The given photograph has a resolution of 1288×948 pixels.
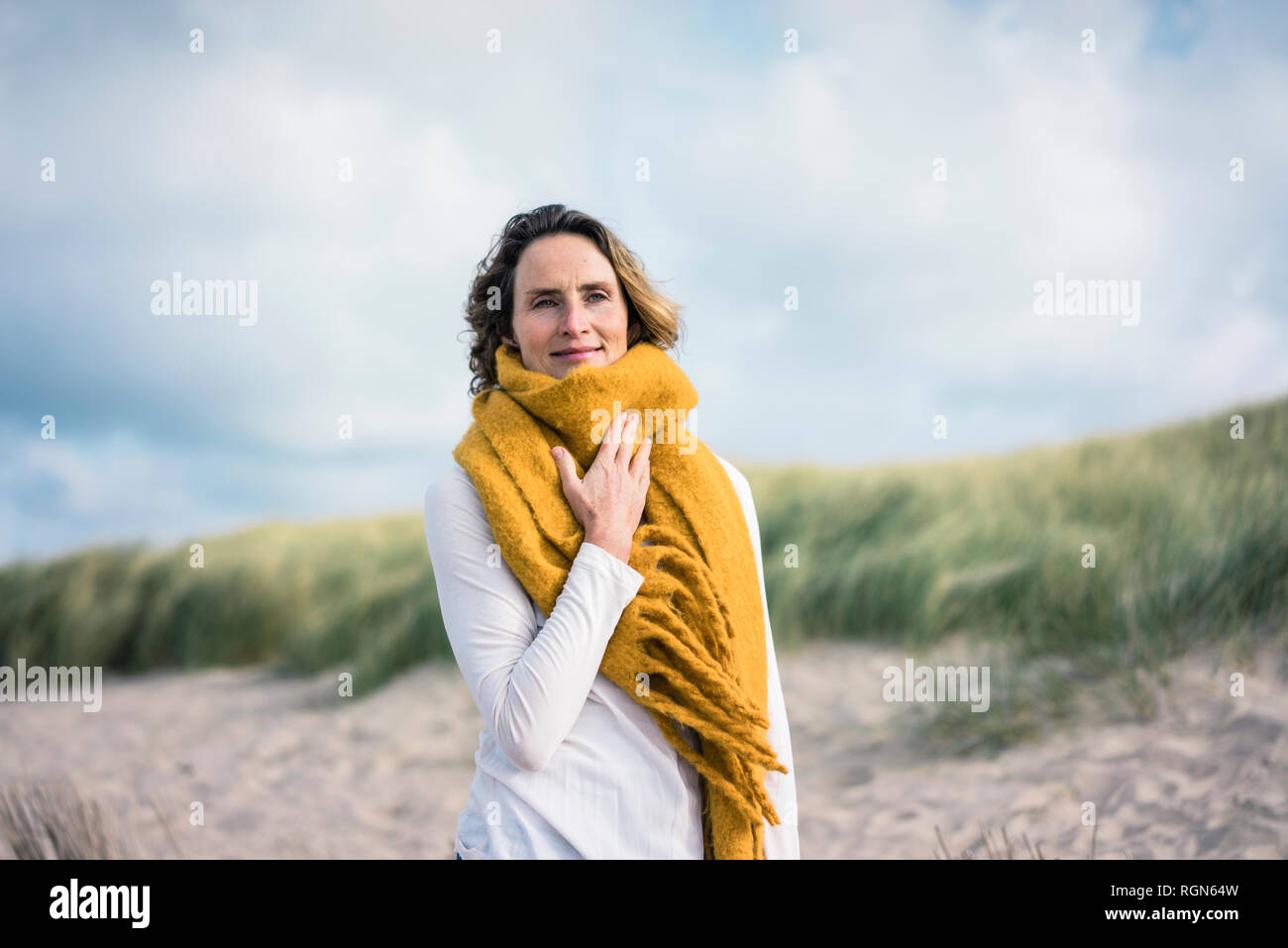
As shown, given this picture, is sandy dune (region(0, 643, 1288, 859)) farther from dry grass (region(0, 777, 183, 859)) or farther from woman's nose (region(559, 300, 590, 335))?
woman's nose (region(559, 300, 590, 335))

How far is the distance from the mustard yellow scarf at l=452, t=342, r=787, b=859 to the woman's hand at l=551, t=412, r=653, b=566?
25mm

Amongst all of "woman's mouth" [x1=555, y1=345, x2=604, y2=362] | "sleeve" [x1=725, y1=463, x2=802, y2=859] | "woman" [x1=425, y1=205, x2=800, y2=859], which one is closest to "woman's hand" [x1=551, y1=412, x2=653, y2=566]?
"woman" [x1=425, y1=205, x2=800, y2=859]

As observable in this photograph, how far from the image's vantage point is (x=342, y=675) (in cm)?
664

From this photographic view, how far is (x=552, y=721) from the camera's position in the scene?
4.48 feet

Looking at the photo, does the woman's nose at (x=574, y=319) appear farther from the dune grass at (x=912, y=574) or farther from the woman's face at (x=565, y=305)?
the dune grass at (x=912, y=574)

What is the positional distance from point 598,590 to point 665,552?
212mm

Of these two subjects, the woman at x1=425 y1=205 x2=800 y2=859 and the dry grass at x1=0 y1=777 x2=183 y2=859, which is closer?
the woman at x1=425 y1=205 x2=800 y2=859

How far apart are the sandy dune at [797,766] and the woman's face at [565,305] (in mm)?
2977

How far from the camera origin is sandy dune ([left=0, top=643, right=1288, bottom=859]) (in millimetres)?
4031

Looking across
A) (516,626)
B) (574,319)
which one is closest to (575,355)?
(574,319)

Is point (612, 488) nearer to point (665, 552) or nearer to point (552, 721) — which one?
point (665, 552)

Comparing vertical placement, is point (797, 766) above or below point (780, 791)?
below

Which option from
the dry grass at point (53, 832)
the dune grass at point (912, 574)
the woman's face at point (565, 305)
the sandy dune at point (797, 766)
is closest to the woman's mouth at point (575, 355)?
the woman's face at point (565, 305)

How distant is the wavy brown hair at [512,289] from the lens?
1.72 m
